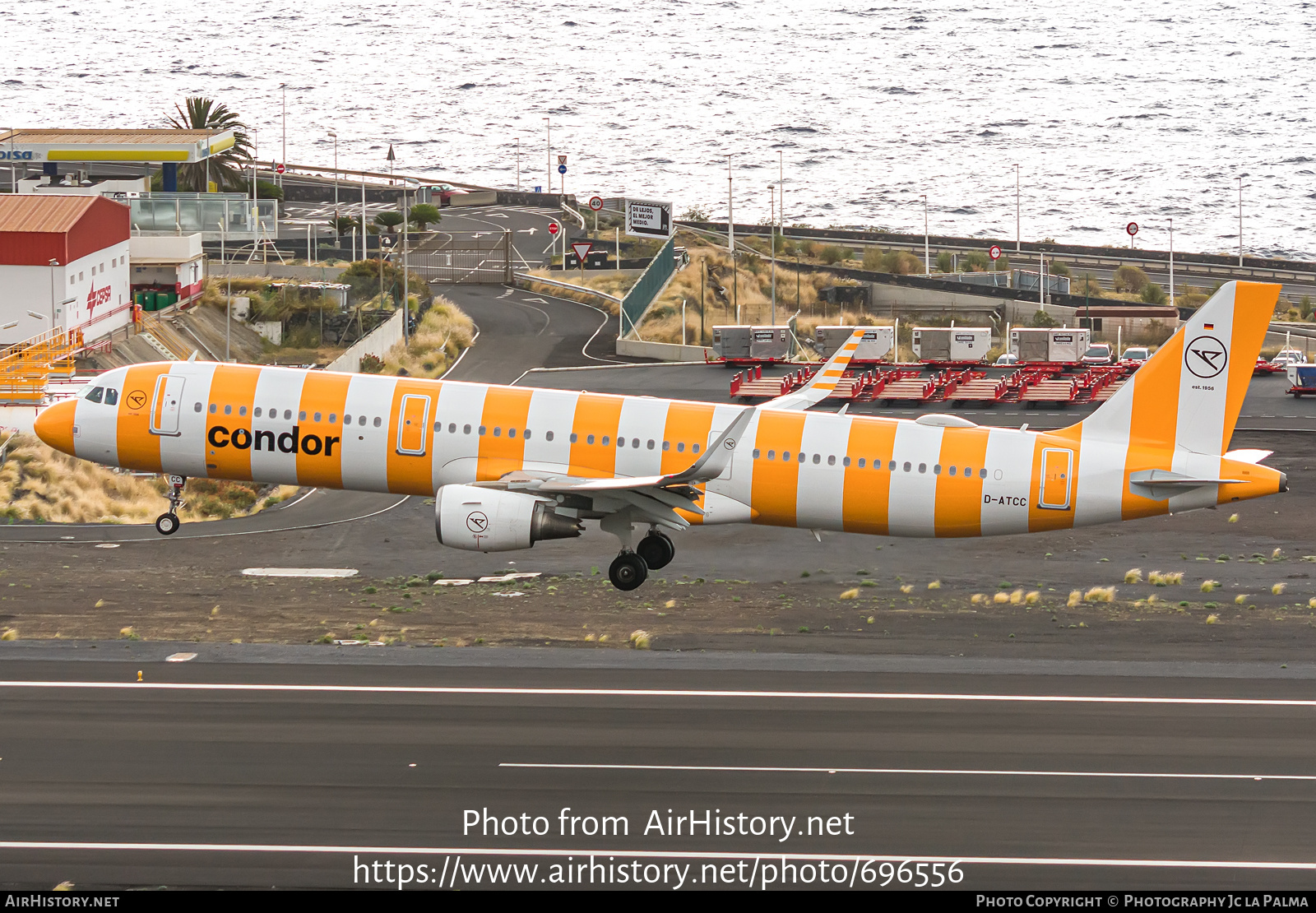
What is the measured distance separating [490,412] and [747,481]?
660cm

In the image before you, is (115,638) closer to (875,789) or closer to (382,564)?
(382,564)

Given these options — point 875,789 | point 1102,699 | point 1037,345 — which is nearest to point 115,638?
point 875,789

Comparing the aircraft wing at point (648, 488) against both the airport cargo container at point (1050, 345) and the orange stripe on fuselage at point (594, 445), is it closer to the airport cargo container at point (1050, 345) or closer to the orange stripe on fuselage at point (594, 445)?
the orange stripe on fuselage at point (594, 445)

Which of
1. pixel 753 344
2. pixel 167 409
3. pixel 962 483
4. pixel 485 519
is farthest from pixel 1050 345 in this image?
pixel 167 409

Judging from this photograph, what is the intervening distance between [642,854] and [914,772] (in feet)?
18.9

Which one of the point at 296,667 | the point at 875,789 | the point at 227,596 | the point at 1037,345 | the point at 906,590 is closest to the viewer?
the point at 875,789

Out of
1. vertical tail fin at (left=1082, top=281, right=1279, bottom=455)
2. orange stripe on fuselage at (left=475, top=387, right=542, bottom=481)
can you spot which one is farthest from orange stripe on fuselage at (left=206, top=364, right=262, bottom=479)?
vertical tail fin at (left=1082, top=281, right=1279, bottom=455)

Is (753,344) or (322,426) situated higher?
(322,426)

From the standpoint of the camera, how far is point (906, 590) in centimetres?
4347

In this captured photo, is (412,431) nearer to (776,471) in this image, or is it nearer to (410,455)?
(410,455)

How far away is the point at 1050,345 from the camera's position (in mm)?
86438

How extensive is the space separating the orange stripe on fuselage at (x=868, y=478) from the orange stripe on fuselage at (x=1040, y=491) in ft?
11.4

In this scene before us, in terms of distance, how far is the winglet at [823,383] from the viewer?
4309 cm

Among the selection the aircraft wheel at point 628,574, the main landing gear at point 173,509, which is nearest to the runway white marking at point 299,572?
the main landing gear at point 173,509
